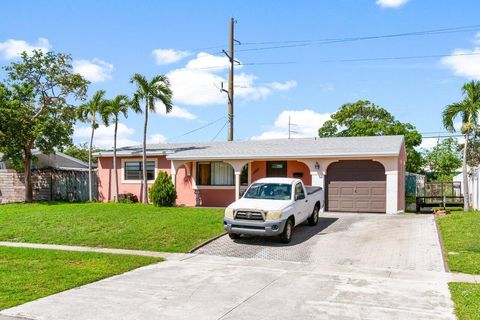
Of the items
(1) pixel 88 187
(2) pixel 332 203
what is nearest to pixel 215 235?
(2) pixel 332 203

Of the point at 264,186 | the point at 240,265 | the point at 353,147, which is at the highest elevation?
the point at 353,147

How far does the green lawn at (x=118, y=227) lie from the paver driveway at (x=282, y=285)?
4.13 ft

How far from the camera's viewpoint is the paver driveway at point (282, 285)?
275 inches

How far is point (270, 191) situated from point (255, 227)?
69.4 inches

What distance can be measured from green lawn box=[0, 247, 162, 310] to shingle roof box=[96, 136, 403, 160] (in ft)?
33.5

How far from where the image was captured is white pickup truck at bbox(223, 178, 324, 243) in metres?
12.8

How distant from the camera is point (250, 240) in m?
13.8

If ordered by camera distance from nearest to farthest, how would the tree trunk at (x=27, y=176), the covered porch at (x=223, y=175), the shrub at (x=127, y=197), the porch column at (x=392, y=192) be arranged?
1. the porch column at (x=392, y=192)
2. the covered porch at (x=223, y=175)
3. the shrub at (x=127, y=197)
4. the tree trunk at (x=27, y=176)

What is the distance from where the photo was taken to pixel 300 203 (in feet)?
46.8

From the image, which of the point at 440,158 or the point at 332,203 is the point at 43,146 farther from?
the point at 440,158

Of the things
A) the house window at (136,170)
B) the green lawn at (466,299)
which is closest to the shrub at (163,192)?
the house window at (136,170)

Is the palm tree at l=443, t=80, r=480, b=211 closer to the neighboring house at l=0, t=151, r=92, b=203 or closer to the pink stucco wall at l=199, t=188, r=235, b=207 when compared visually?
the pink stucco wall at l=199, t=188, r=235, b=207

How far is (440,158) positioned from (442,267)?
46.1m

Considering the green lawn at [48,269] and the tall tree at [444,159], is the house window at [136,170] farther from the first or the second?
the tall tree at [444,159]
